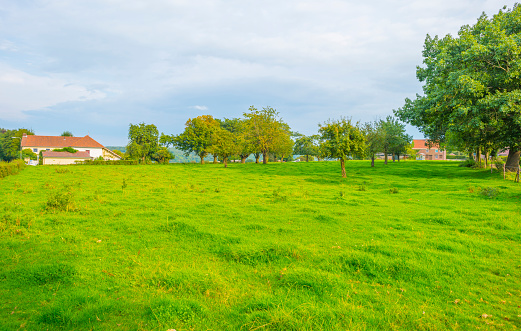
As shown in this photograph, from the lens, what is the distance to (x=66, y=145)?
360ft

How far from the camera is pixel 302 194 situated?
63.9 ft

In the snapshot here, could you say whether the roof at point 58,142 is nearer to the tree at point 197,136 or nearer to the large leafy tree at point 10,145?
the large leafy tree at point 10,145

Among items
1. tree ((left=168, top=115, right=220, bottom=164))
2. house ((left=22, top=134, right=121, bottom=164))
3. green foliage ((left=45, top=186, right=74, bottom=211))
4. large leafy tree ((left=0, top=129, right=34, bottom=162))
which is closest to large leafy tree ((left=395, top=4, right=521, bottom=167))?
green foliage ((left=45, top=186, right=74, bottom=211))

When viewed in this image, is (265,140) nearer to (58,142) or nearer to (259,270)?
(259,270)

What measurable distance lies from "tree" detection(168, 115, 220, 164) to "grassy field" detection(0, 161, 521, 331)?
69291 millimetres

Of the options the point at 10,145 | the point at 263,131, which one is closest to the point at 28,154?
the point at 10,145

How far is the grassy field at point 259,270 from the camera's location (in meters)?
5.12

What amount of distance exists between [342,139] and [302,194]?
16.2 m

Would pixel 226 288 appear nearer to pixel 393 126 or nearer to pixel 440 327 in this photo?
pixel 440 327

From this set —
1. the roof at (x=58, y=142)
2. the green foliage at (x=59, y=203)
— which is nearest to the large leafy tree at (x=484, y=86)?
the green foliage at (x=59, y=203)

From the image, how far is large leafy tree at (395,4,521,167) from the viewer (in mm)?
24391

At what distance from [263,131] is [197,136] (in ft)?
85.3

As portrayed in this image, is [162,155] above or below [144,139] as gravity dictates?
below

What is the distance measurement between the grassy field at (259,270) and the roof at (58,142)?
117m
